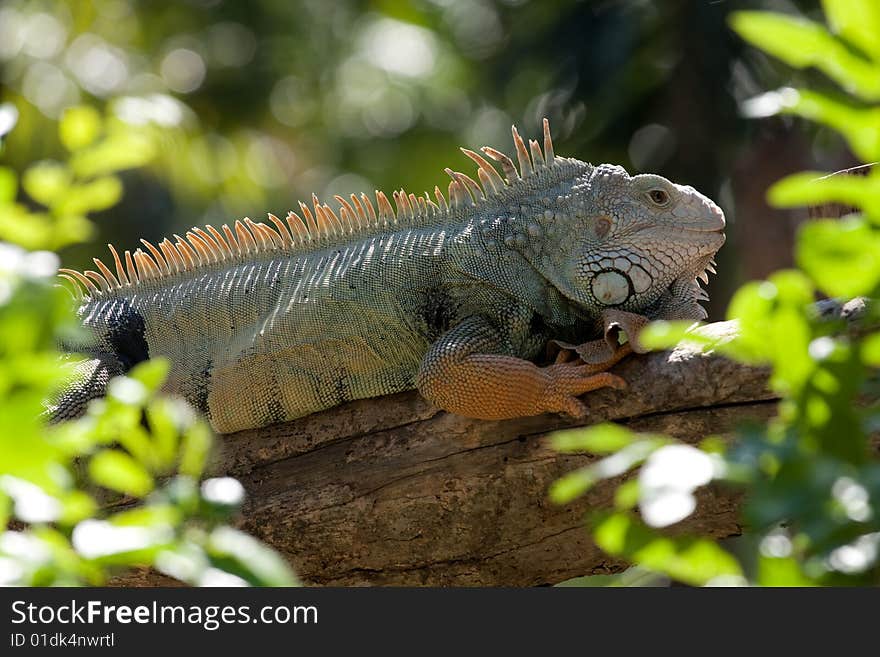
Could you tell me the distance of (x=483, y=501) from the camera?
6.32m

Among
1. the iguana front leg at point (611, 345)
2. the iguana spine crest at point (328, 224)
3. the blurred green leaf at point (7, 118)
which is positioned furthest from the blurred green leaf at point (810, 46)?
the iguana spine crest at point (328, 224)

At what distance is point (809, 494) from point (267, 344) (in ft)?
17.6

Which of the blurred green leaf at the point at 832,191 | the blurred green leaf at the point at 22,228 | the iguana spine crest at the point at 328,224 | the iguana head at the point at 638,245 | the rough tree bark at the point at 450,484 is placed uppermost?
the iguana spine crest at the point at 328,224

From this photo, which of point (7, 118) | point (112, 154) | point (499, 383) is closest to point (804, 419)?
point (112, 154)

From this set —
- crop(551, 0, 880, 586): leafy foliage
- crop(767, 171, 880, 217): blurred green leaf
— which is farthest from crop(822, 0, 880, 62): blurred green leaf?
crop(767, 171, 880, 217): blurred green leaf

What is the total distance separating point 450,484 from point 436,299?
46.2 inches

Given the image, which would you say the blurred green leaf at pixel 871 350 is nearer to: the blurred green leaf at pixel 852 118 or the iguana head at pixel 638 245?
the blurred green leaf at pixel 852 118

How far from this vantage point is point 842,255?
80.0 inches

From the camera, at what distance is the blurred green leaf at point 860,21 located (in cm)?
198

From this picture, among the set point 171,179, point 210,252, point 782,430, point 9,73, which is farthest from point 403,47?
point 782,430

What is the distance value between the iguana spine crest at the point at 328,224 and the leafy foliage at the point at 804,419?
186 inches

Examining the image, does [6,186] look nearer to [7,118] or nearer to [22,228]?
[22,228]

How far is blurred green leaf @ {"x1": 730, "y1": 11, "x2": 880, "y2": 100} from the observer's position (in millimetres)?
1979

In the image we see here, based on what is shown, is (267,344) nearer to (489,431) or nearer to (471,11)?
(489,431)
